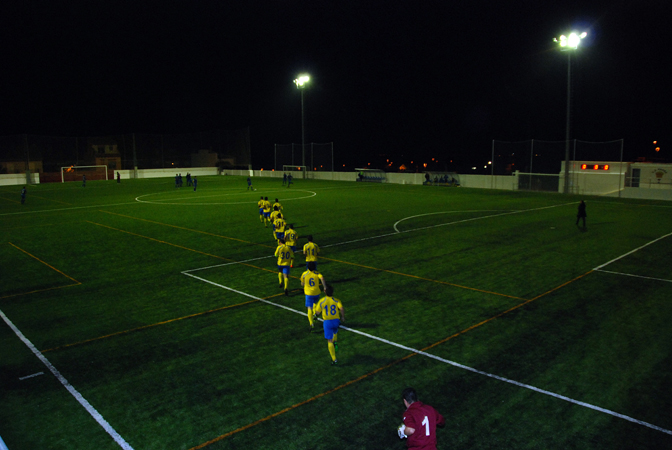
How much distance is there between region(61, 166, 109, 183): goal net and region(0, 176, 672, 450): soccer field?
46.9 metres

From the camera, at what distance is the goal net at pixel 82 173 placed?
63188 millimetres

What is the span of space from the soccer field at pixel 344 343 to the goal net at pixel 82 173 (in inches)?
1848

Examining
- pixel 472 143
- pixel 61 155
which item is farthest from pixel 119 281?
pixel 472 143

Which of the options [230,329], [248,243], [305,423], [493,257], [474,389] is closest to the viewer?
[305,423]

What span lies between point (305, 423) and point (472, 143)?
96.2m

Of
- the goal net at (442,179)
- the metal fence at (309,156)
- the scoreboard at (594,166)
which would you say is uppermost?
the metal fence at (309,156)

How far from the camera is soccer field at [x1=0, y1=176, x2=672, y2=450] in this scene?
6934 millimetres

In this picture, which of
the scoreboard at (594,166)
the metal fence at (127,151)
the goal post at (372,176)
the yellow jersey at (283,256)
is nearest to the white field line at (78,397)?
the yellow jersey at (283,256)

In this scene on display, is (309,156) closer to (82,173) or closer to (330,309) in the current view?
(82,173)

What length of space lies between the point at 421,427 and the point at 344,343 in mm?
4916

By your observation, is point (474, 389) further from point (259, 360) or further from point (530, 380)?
→ point (259, 360)

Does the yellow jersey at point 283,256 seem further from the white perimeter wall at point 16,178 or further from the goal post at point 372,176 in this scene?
the white perimeter wall at point 16,178

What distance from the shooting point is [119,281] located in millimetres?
14891

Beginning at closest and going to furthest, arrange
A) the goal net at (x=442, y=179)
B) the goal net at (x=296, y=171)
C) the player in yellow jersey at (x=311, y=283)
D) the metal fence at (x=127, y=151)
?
the player in yellow jersey at (x=311, y=283) < the goal net at (x=442, y=179) < the metal fence at (x=127, y=151) < the goal net at (x=296, y=171)
